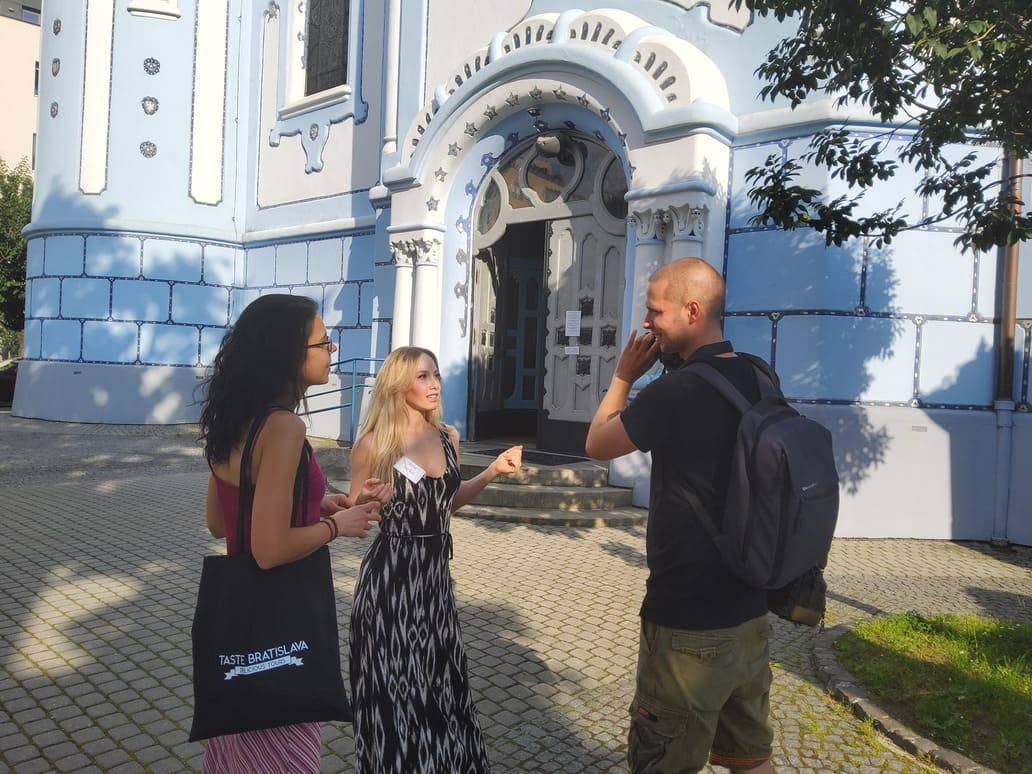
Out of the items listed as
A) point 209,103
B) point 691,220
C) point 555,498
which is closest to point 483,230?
point 691,220

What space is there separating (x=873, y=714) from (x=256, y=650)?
9.54 ft

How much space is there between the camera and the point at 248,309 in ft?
7.33

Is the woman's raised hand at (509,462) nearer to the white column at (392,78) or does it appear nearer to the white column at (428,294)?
the white column at (428,294)

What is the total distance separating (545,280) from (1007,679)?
7131mm

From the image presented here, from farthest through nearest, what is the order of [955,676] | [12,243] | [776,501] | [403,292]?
[12,243] < [403,292] < [955,676] < [776,501]

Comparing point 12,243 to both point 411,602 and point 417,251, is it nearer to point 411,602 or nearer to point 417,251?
point 417,251

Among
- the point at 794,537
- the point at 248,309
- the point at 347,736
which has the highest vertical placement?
the point at 248,309

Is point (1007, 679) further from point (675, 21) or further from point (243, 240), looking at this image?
point (243, 240)

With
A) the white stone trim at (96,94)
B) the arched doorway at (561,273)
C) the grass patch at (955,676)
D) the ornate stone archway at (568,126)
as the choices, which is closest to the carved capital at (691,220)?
the ornate stone archway at (568,126)

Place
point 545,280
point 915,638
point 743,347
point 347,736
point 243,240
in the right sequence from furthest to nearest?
1. point 243,240
2. point 545,280
3. point 743,347
4. point 915,638
5. point 347,736

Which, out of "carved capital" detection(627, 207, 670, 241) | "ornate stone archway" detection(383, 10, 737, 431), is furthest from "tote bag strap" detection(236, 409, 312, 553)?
"carved capital" detection(627, 207, 670, 241)

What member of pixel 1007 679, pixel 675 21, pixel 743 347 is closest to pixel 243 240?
pixel 675 21

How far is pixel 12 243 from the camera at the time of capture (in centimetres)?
2375

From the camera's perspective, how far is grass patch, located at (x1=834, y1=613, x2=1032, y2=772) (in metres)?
3.40
